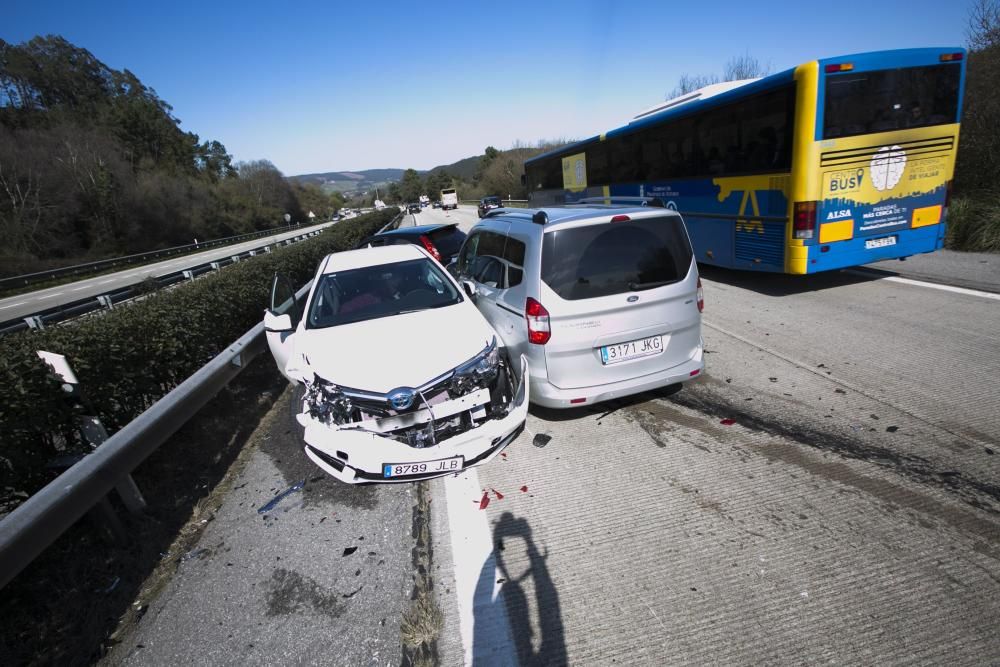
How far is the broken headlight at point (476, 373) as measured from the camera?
3.53 metres

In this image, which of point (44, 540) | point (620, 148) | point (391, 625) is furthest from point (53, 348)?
point (620, 148)

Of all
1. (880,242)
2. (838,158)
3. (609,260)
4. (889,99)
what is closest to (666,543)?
(609,260)

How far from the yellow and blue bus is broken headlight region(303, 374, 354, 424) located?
6.94 m

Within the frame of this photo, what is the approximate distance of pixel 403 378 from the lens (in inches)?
135

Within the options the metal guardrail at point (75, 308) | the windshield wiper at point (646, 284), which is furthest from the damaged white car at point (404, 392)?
the metal guardrail at point (75, 308)

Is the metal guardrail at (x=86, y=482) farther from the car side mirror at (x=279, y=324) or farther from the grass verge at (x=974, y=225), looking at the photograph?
the grass verge at (x=974, y=225)

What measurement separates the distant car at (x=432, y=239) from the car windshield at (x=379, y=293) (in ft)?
16.5

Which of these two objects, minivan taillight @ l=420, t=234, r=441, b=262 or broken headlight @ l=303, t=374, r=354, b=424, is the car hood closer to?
broken headlight @ l=303, t=374, r=354, b=424

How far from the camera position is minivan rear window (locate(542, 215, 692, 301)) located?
→ 3.97 metres

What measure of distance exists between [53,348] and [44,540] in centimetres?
194

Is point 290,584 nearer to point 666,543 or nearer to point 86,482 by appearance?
point 86,482

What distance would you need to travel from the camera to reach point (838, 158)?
6973mm

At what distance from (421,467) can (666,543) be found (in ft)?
5.26

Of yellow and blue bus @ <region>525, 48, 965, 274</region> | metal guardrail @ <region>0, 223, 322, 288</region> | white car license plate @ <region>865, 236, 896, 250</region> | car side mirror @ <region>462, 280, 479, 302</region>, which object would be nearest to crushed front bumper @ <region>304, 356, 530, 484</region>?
car side mirror @ <region>462, 280, 479, 302</region>
